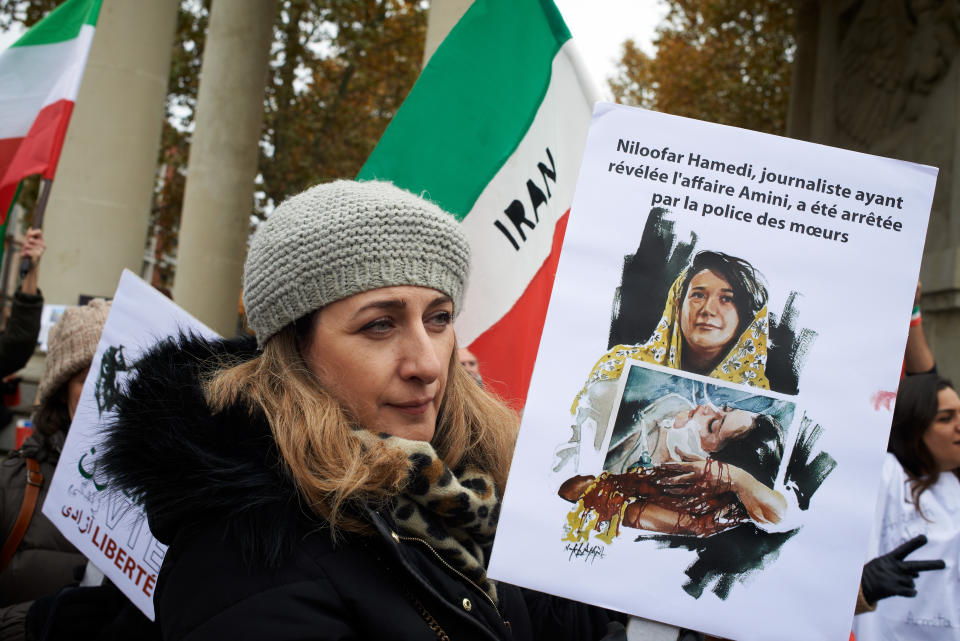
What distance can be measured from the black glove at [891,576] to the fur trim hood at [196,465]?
5.69 ft

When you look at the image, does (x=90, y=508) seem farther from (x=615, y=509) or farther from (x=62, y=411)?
(x=615, y=509)

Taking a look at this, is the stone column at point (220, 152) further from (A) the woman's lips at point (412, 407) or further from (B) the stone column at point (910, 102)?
(A) the woman's lips at point (412, 407)

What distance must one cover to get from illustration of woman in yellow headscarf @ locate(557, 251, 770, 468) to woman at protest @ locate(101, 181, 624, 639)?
0.37 meters

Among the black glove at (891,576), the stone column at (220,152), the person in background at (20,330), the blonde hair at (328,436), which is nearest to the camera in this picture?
the blonde hair at (328,436)

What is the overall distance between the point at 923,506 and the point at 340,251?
3.12 m

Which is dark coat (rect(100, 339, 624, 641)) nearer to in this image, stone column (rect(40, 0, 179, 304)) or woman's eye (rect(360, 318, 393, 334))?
woman's eye (rect(360, 318, 393, 334))

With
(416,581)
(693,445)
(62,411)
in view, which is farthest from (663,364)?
(62,411)

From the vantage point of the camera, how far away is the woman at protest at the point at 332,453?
140 cm

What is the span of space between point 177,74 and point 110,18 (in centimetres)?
1015

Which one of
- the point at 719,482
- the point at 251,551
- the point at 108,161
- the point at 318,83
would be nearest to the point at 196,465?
A: the point at 251,551

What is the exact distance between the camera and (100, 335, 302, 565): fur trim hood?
1.43m

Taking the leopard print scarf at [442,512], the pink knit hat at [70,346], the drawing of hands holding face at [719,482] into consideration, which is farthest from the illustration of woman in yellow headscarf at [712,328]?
the pink knit hat at [70,346]
